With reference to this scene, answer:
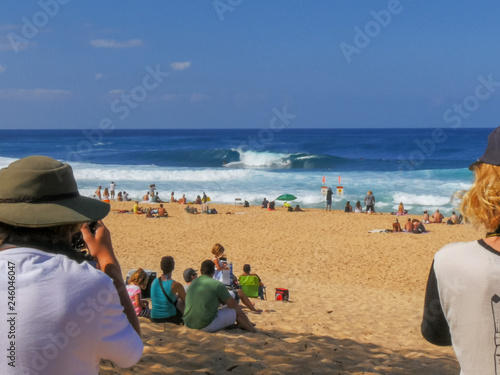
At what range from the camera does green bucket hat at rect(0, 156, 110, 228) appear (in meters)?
1.58

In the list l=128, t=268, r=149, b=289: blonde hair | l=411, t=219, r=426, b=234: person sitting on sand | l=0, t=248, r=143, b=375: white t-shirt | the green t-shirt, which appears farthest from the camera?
l=411, t=219, r=426, b=234: person sitting on sand

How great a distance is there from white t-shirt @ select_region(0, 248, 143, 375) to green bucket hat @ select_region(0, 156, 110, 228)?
10 cm

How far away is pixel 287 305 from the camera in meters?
9.26

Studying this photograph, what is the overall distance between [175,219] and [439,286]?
66.7ft

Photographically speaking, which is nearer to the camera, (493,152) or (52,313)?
(52,313)

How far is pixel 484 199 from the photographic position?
1573 millimetres

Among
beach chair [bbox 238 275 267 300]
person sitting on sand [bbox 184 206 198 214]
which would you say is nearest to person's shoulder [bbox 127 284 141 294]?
beach chair [bbox 238 275 267 300]

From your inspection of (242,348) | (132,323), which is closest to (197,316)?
(242,348)

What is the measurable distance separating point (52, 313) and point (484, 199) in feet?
4.09

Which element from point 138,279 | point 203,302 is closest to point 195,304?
point 203,302

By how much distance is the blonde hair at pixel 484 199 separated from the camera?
5.13 ft

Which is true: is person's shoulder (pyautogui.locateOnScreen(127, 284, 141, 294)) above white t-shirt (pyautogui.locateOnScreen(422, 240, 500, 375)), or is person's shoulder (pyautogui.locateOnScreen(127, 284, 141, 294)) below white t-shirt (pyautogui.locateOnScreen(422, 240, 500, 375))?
below

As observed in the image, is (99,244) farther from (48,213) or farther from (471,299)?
(471,299)

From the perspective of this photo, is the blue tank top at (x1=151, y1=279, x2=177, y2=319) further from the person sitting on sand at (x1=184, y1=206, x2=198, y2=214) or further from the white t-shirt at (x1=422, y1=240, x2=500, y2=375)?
the person sitting on sand at (x1=184, y1=206, x2=198, y2=214)
